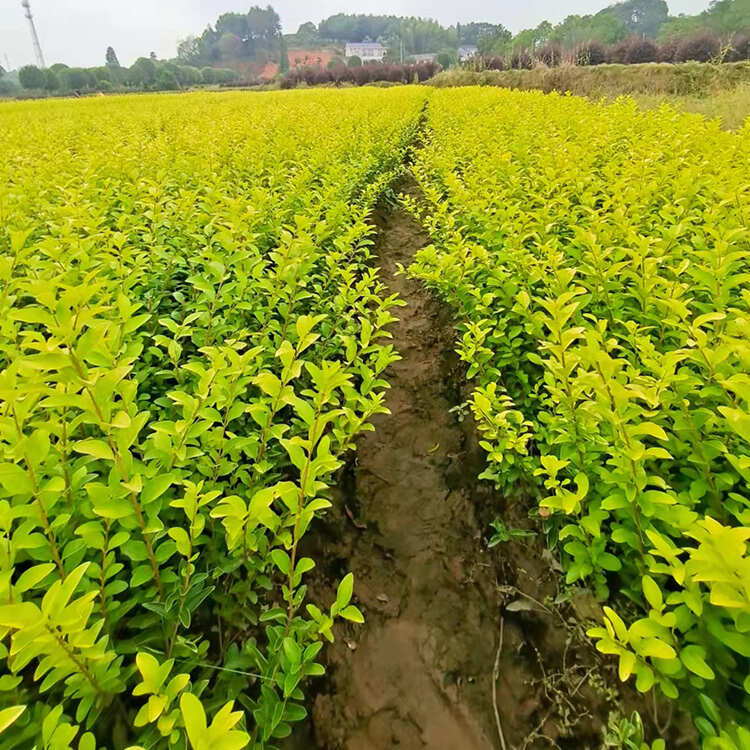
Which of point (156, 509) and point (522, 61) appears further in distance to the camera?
point (522, 61)

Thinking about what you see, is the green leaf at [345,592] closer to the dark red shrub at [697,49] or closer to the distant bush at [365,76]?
the dark red shrub at [697,49]

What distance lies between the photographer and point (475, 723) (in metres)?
1.65

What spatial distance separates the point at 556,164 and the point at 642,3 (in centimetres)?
12652

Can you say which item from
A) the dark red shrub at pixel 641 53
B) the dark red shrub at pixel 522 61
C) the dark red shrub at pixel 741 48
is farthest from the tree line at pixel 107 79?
the dark red shrub at pixel 741 48

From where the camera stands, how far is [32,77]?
57625 mm

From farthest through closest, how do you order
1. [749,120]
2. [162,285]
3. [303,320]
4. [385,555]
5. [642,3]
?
[642,3]
[749,120]
[162,285]
[385,555]
[303,320]

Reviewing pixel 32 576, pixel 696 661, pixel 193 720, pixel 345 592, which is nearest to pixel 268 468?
pixel 345 592

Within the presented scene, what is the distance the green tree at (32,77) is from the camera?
5762cm

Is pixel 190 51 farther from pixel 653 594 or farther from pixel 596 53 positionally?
pixel 653 594

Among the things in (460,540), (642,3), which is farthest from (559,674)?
(642,3)

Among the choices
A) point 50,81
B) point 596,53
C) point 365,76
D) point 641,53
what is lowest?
point 641,53

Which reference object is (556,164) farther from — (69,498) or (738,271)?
(69,498)

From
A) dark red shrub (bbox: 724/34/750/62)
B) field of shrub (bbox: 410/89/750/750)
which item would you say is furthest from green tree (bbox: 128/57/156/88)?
field of shrub (bbox: 410/89/750/750)

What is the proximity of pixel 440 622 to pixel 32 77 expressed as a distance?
271ft
